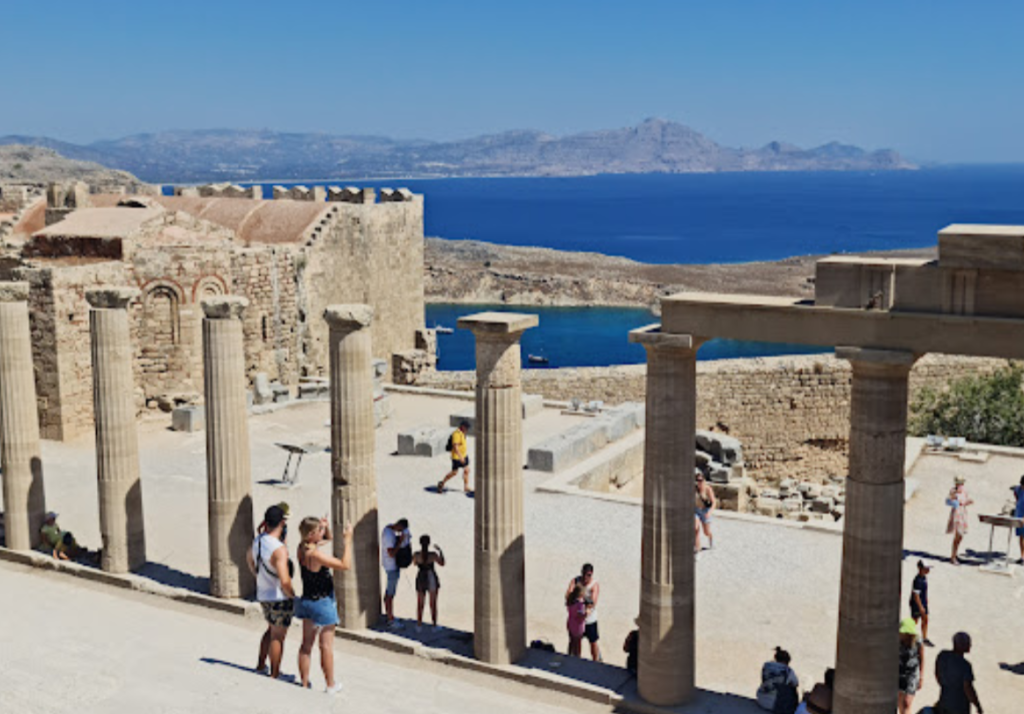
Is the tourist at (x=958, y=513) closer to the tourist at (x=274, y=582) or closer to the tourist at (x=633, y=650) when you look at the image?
the tourist at (x=633, y=650)

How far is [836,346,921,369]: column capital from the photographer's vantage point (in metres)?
8.07

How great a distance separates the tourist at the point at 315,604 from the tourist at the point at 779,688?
3411 millimetres

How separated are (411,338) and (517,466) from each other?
25132 millimetres

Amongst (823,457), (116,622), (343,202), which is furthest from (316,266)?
(116,622)

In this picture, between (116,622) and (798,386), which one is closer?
(116,622)

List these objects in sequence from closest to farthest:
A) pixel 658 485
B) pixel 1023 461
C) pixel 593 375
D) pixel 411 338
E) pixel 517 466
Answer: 1. pixel 658 485
2. pixel 517 466
3. pixel 1023 461
4. pixel 593 375
5. pixel 411 338

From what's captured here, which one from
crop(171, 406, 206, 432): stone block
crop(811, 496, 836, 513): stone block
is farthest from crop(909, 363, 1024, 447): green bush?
crop(171, 406, 206, 432): stone block

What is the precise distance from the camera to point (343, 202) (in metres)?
31.5

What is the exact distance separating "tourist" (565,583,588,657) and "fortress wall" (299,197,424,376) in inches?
665

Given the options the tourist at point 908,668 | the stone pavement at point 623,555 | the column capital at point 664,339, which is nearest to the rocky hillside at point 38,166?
the stone pavement at point 623,555

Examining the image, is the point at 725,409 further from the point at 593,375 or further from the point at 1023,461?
the point at 1023,461

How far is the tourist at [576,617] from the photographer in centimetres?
1071

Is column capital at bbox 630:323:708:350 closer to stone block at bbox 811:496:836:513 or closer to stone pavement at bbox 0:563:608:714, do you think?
stone pavement at bbox 0:563:608:714

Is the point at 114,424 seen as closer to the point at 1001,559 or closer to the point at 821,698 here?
the point at 821,698
